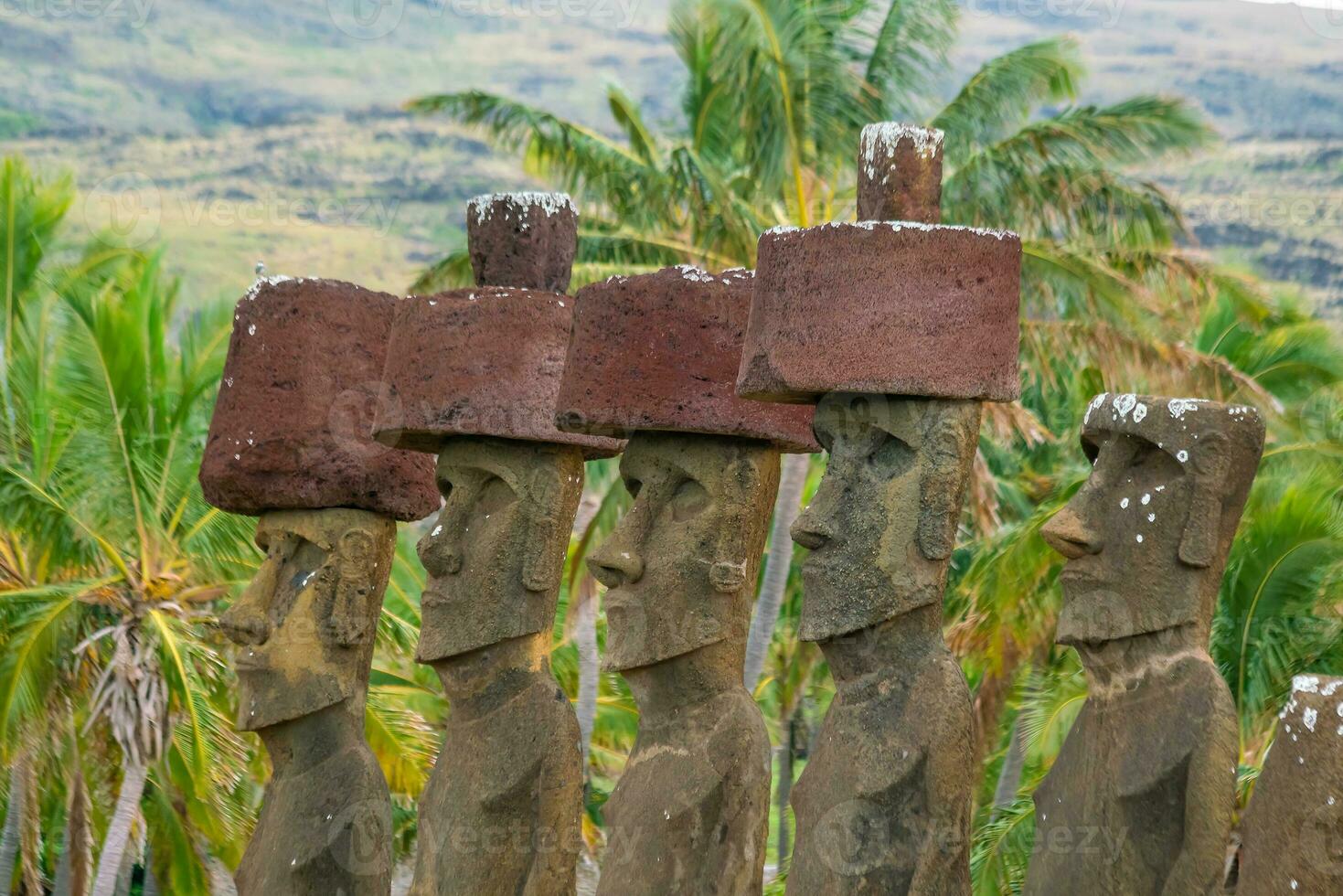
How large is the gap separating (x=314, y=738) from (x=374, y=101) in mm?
72487

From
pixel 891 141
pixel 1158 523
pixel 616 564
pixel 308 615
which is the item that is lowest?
pixel 308 615

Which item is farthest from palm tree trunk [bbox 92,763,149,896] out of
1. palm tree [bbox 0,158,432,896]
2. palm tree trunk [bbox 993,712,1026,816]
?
palm tree trunk [bbox 993,712,1026,816]

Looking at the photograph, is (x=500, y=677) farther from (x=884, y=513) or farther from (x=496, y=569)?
(x=884, y=513)

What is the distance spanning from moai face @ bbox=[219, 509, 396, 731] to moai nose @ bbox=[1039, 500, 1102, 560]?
142 inches

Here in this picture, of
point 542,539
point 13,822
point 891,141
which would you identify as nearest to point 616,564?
point 542,539

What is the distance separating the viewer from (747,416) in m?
7.32

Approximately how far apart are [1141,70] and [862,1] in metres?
57.0

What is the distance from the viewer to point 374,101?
7875cm

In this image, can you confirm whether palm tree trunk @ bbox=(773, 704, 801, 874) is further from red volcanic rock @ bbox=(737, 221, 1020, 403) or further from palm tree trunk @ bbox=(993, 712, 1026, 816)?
red volcanic rock @ bbox=(737, 221, 1020, 403)

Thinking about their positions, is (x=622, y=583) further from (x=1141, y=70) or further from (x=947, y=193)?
(x=1141, y=70)

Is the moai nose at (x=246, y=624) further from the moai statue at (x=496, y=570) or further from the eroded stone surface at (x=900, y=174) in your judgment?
the eroded stone surface at (x=900, y=174)

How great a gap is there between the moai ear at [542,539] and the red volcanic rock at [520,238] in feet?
2.95

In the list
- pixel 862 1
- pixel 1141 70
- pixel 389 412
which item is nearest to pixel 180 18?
pixel 1141 70

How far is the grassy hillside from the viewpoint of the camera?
6031cm
